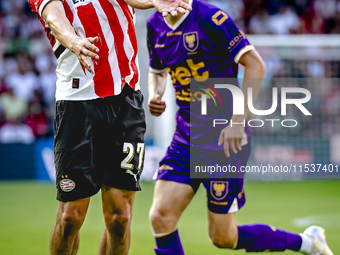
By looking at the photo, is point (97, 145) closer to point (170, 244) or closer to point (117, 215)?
point (117, 215)

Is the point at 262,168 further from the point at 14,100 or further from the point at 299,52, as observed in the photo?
the point at 14,100

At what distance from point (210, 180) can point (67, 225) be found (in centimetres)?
106

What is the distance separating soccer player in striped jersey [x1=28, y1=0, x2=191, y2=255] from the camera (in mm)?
3045

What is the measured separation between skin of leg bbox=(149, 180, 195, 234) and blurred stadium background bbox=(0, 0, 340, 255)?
3.97 feet

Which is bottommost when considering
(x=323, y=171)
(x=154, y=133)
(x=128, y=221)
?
(x=323, y=171)

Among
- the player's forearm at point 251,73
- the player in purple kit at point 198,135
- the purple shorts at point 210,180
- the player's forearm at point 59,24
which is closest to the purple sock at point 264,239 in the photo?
the player in purple kit at point 198,135

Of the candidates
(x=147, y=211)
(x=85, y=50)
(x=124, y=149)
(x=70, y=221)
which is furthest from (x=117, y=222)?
(x=147, y=211)

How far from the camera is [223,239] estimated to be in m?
3.54

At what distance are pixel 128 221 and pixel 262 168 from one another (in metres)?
6.59

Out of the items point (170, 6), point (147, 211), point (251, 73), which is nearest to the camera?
point (170, 6)

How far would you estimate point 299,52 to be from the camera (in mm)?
9578

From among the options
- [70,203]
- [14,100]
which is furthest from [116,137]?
[14,100]

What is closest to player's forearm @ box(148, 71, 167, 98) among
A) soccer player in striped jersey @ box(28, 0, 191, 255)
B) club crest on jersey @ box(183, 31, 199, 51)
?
club crest on jersey @ box(183, 31, 199, 51)

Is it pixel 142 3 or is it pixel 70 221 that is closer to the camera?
pixel 142 3
